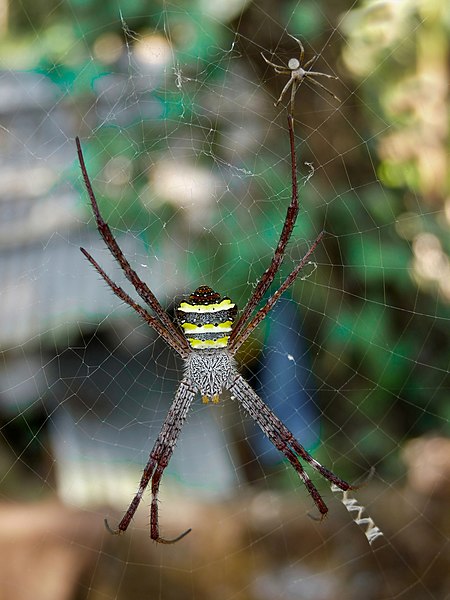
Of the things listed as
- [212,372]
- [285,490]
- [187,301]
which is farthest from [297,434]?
[187,301]

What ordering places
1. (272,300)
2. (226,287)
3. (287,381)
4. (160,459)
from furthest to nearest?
(287,381), (226,287), (160,459), (272,300)

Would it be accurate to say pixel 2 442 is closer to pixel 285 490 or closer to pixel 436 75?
pixel 285 490

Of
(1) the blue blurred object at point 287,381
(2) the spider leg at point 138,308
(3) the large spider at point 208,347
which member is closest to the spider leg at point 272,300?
(3) the large spider at point 208,347

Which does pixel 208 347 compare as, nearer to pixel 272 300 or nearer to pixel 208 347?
pixel 208 347

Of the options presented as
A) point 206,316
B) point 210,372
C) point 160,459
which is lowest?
point 160,459

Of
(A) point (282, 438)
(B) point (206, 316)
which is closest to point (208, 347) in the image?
(B) point (206, 316)

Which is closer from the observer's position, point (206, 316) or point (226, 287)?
point (206, 316)

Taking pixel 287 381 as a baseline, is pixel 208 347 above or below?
above
